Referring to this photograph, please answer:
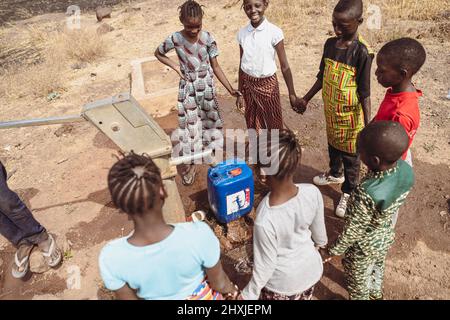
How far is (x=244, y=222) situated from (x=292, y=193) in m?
1.60

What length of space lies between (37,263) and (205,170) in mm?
1897

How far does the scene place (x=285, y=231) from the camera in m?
1.53

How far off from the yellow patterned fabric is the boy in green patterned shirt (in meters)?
0.79

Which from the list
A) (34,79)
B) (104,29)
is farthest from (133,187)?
(104,29)

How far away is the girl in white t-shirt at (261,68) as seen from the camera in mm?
2814

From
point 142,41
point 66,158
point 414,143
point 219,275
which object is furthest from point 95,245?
point 142,41

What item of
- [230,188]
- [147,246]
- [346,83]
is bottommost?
[230,188]

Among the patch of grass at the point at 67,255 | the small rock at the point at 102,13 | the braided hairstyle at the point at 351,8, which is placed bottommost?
the patch of grass at the point at 67,255

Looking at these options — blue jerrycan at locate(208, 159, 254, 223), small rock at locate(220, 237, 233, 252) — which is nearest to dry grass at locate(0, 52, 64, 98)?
blue jerrycan at locate(208, 159, 254, 223)

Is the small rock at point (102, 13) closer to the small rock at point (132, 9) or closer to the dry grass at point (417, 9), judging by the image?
the small rock at point (132, 9)

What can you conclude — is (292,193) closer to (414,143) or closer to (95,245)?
(95,245)

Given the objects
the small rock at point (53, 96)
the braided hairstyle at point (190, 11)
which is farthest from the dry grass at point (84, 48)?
the braided hairstyle at point (190, 11)

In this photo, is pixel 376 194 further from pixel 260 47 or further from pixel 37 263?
pixel 37 263

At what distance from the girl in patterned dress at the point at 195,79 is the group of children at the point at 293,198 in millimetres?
17
